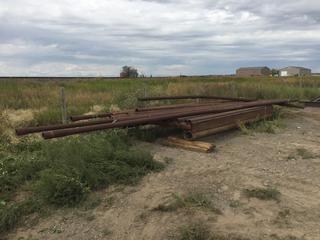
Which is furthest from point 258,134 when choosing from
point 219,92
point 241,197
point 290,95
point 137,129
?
point 290,95

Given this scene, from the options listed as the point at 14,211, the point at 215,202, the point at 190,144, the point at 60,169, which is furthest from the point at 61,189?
the point at 190,144

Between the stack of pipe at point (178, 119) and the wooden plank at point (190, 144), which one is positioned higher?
the stack of pipe at point (178, 119)

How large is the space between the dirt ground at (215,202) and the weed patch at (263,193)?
91 mm

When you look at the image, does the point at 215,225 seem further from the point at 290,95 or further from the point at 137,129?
the point at 290,95

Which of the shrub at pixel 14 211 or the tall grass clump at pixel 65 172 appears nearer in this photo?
the shrub at pixel 14 211

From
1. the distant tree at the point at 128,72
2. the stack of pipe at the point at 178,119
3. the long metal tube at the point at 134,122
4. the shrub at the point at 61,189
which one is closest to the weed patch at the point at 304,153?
the stack of pipe at the point at 178,119

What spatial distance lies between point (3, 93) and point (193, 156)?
12.9 m

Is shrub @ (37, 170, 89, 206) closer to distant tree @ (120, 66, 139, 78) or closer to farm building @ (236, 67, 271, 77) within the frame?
distant tree @ (120, 66, 139, 78)

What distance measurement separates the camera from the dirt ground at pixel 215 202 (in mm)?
5254

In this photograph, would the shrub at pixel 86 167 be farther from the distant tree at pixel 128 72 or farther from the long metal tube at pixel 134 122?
the distant tree at pixel 128 72

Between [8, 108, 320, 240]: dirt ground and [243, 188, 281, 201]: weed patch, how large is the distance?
0.30ft

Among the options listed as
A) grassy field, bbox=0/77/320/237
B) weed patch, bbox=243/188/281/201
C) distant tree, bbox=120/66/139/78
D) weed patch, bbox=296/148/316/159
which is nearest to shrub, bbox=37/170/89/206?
grassy field, bbox=0/77/320/237

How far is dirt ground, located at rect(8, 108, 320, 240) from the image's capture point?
5254 millimetres

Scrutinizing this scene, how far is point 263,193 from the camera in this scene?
616cm
